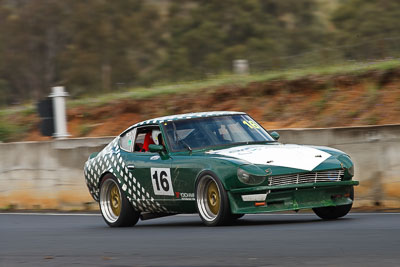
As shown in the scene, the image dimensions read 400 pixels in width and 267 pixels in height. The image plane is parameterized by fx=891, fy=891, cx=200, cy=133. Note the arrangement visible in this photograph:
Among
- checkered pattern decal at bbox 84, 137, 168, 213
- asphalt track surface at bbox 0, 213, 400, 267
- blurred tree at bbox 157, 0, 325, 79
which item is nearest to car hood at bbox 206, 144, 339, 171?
asphalt track surface at bbox 0, 213, 400, 267

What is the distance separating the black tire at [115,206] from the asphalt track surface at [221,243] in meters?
0.24

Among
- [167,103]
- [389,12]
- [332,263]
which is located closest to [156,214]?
[332,263]

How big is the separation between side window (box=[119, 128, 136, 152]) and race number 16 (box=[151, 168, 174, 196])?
900 millimetres

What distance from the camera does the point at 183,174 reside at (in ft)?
35.9

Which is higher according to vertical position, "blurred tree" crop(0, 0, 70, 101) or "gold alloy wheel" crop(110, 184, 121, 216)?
"blurred tree" crop(0, 0, 70, 101)

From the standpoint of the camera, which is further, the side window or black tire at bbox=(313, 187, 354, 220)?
the side window

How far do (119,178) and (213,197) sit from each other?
6.94ft

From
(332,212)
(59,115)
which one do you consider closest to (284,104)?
(59,115)

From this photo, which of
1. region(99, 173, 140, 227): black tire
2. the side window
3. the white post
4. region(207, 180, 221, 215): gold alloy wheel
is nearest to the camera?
region(207, 180, 221, 215): gold alloy wheel

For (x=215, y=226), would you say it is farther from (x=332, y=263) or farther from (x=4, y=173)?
(x=4, y=173)

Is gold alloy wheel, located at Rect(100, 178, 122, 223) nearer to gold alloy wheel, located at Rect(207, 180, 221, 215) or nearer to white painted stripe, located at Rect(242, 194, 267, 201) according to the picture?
gold alloy wheel, located at Rect(207, 180, 221, 215)

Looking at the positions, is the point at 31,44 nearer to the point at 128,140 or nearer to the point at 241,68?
the point at 241,68

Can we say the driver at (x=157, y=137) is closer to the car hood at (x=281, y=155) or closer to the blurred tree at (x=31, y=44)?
the car hood at (x=281, y=155)

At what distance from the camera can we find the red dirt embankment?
17922 mm
